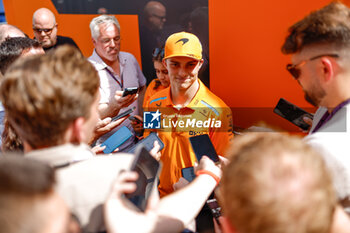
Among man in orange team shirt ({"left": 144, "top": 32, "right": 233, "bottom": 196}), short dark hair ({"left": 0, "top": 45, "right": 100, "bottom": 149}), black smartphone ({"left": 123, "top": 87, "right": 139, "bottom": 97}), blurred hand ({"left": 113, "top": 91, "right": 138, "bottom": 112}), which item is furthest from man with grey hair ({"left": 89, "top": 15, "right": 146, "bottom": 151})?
short dark hair ({"left": 0, "top": 45, "right": 100, "bottom": 149})

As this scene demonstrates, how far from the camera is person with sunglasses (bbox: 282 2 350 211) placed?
3.36 ft

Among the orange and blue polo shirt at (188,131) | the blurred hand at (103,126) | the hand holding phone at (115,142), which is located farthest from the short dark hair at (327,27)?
the blurred hand at (103,126)

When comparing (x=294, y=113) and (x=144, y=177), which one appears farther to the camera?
(x=294, y=113)

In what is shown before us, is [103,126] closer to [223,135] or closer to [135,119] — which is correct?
[135,119]

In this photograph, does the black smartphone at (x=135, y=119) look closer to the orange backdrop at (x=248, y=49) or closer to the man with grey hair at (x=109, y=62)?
the man with grey hair at (x=109, y=62)

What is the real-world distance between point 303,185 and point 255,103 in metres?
2.94

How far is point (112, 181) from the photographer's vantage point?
862mm

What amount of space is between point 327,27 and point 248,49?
2.19 meters

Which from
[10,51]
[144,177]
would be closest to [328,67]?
[144,177]

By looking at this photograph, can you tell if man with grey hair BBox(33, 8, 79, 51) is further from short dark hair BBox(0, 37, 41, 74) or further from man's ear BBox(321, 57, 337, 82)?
man's ear BBox(321, 57, 337, 82)

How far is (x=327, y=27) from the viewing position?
119cm

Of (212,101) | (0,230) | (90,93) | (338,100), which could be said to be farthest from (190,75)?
(0,230)

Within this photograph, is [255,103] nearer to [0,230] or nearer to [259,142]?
[259,142]

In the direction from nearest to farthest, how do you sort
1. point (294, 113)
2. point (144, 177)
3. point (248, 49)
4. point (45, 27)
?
point (144, 177) → point (294, 113) → point (248, 49) → point (45, 27)
